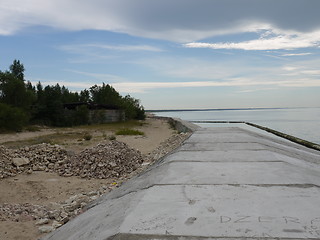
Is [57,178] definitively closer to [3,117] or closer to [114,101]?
[3,117]

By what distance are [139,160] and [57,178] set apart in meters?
3.22

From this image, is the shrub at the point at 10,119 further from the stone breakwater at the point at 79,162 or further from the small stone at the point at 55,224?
the small stone at the point at 55,224

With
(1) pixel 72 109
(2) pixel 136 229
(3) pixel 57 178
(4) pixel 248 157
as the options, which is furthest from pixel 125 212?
(1) pixel 72 109

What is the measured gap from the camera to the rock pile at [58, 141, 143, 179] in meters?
10.4

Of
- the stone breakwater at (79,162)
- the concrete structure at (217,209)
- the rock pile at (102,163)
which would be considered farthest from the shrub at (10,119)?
the concrete structure at (217,209)

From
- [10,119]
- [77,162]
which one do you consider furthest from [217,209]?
[10,119]

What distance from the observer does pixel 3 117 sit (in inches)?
1115

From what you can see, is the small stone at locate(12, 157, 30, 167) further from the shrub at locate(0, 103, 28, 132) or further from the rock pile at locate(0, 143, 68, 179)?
the shrub at locate(0, 103, 28, 132)

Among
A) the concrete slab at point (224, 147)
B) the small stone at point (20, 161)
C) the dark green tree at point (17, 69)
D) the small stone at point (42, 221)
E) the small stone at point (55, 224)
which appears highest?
the dark green tree at point (17, 69)

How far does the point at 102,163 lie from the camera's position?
35.4 feet

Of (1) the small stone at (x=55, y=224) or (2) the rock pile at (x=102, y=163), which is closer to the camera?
(1) the small stone at (x=55, y=224)

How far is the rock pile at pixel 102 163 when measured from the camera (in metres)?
10.4

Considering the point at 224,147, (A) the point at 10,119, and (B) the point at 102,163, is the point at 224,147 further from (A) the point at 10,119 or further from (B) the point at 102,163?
(A) the point at 10,119

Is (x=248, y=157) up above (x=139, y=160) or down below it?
above
